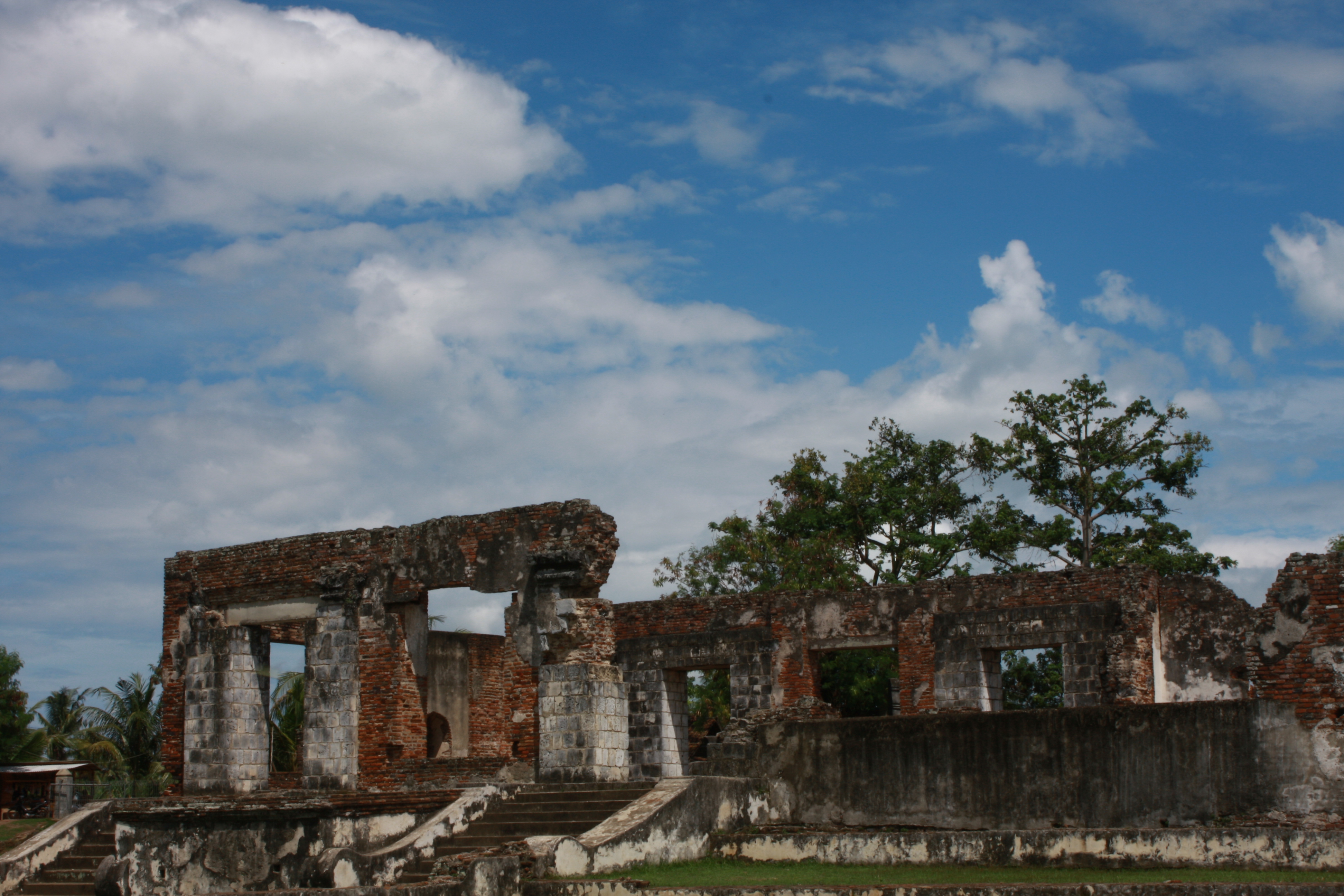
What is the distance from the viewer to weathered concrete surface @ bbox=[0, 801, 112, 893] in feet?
48.4

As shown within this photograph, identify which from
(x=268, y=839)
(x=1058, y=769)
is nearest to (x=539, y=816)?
(x=268, y=839)

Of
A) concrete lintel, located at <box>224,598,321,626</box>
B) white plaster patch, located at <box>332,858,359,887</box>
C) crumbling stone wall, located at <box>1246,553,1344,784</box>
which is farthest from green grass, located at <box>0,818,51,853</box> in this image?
crumbling stone wall, located at <box>1246,553,1344,784</box>

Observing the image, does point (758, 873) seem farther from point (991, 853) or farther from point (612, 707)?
point (612, 707)

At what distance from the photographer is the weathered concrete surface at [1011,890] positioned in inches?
334

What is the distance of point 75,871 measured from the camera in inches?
590

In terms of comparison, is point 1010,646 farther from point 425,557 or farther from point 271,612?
point 271,612

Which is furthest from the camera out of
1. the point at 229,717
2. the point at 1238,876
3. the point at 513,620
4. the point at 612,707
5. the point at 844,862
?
the point at 229,717

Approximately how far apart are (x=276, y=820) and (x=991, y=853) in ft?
23.9

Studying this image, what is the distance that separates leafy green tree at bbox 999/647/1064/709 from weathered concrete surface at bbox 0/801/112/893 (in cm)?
1643

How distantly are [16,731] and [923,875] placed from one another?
3154 cm

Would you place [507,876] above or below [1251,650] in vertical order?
below

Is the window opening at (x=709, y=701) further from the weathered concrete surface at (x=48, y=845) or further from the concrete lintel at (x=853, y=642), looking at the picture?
the weathered concrete surface at (x=48, y=845)

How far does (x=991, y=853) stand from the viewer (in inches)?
438

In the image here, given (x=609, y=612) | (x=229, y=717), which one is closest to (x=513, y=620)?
(x=609, y=612)
